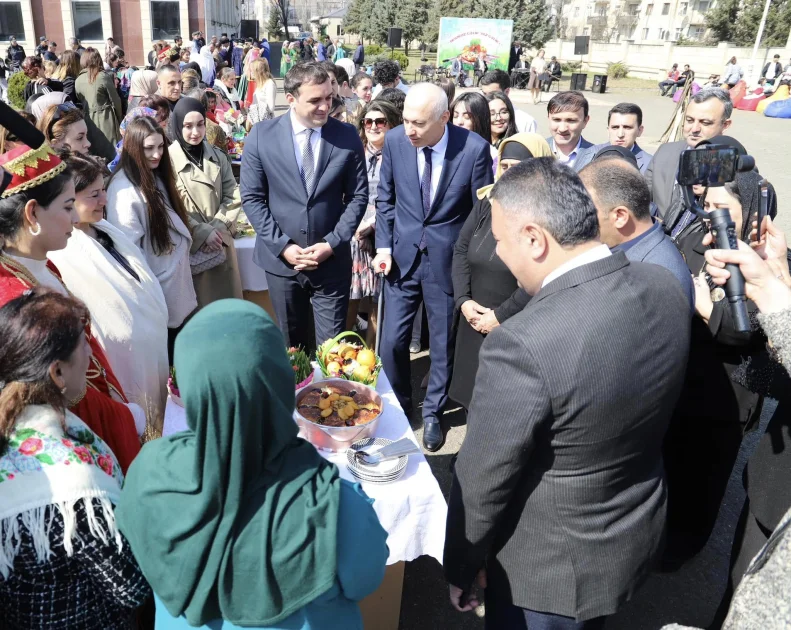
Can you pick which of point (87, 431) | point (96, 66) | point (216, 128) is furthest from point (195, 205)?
point (96, 66)

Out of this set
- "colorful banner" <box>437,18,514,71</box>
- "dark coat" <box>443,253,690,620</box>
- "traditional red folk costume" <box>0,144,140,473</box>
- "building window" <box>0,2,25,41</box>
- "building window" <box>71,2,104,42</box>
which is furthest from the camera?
"building window" <box>71,2,104,42</box>

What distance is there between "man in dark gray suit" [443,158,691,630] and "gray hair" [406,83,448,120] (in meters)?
1.89

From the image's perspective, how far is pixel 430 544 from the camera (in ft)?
7.30

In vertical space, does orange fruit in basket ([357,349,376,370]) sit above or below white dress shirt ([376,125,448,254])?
below

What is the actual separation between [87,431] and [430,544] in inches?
51.4

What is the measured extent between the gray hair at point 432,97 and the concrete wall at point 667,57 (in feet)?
116

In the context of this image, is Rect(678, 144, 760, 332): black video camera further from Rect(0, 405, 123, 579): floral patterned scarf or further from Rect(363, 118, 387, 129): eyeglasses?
Rect(363, 118, 387, 129): eyeglasses

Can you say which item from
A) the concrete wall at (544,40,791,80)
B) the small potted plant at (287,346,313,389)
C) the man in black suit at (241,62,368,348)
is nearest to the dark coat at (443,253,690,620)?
the small potted plant at (287,346,313,389)

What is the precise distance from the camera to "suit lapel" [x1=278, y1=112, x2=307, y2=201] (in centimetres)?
357

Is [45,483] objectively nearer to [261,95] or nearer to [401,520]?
[401,520]

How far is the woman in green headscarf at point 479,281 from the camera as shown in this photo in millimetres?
3154

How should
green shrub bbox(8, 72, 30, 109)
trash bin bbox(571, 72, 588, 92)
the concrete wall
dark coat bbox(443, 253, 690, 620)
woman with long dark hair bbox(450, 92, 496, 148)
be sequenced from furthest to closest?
the concrete wall < trash bin bbox(571, 72, 588, 92) < green shrub bbox(8, 72, 30, 109) < woman with long dark hair bbox(450, 92, 496, 148) < dark coat bbox(443, 253, 690, 620)

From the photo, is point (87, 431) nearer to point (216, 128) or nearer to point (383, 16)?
point (216, 128)

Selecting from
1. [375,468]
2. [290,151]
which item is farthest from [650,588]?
[290,151]
